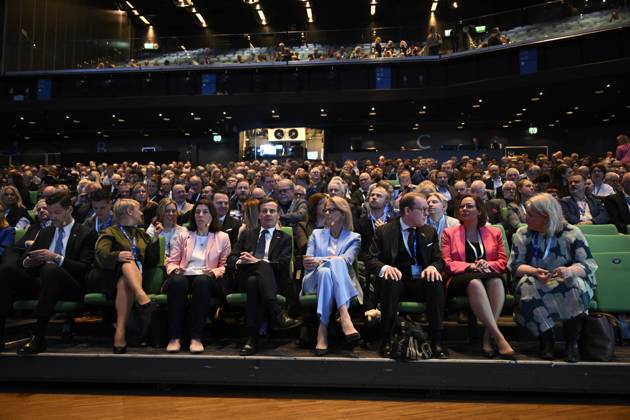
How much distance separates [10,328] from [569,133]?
2043cm

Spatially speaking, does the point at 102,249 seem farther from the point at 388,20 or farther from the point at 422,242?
the point at 388,20

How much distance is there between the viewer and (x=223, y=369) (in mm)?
2990

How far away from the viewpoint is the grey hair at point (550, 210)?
3090 millimetres

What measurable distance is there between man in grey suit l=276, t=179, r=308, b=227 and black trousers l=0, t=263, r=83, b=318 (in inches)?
79.8

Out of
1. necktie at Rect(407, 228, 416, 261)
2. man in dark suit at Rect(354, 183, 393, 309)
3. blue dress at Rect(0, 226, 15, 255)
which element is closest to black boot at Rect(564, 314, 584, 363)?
necktie at Rect(407, 228, 416, 261)

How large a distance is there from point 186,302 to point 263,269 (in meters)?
0.59

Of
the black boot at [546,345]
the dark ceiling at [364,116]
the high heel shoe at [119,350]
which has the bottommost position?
the high heel shoe at [119,350]

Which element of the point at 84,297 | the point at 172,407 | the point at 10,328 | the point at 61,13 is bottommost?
the point at 172,407

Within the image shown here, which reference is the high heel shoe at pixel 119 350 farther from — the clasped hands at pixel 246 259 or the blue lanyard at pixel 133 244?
the clasped hands at pixel 246 259

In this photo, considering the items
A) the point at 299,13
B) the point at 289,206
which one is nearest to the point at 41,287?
the point at 289,206

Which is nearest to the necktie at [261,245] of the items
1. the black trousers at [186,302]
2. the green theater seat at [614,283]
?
the black trousers at [186,302]

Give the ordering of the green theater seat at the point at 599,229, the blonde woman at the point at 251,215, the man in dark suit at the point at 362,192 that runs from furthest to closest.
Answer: the man in dark suit at the point at 362,192 → the green theater seat at the point at 599,229 → the blonde woman at the point at 251,215

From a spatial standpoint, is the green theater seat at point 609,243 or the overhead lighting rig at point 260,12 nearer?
the green theater seat at point 609,243

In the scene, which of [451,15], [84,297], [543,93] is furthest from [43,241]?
[451,15]
